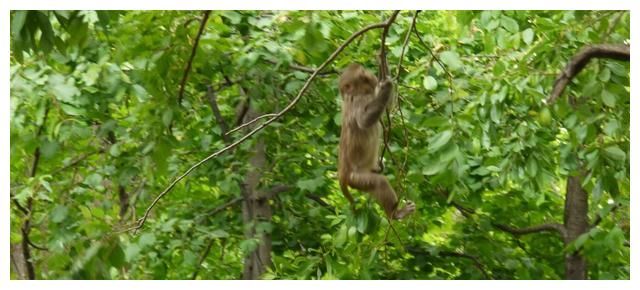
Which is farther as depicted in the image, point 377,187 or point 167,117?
point 167,117

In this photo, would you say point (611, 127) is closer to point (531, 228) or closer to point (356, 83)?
point (356, 83)

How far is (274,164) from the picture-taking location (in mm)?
5684

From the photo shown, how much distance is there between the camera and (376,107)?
138 inches

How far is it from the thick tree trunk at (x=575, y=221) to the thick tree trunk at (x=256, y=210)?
71.2 inches

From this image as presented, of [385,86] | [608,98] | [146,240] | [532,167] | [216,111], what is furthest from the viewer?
[216,111]

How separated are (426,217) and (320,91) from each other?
1151 millimetres

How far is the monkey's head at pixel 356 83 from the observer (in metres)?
3.70

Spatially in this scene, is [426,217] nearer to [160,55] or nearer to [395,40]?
[395,40]

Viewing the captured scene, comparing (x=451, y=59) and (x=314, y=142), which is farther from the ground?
(x=451, y=59)

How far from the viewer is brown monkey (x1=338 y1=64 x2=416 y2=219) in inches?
142

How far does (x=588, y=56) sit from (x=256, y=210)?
3321 mm

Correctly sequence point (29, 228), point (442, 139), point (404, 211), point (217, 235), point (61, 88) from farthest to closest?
point (29, 228)
point (217, 235)
point (61, 88)
point (404, 211)
point (442, 139)

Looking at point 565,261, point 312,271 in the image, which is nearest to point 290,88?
point 312,271

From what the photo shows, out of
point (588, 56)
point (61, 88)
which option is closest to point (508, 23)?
point (588, 56)
